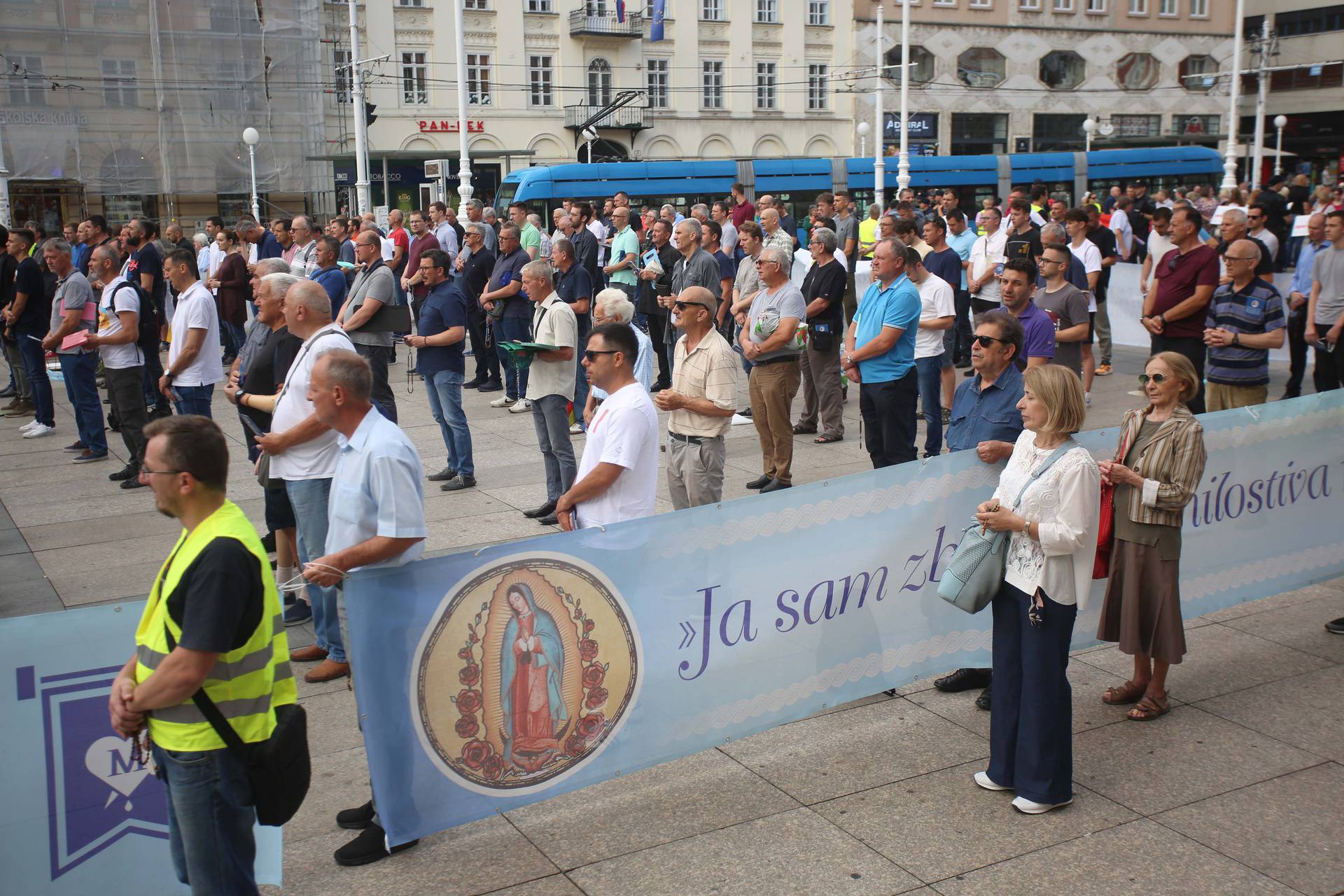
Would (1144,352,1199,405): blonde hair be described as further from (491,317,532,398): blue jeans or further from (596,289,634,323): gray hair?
(491,317,532,398): blue jeans

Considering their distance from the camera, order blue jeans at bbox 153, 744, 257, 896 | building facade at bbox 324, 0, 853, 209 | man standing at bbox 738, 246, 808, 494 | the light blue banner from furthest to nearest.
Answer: building facade at bbox 324, 0, 853, 209
man standing at bbox 738, 246, 808, 494
the light blue banner
blue jeans at bbox 153, 744, 257, 896

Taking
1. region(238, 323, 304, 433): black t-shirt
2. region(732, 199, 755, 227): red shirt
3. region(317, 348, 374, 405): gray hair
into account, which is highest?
region(732, 199, 755, 227): red shirt

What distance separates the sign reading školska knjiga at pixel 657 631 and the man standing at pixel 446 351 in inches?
204

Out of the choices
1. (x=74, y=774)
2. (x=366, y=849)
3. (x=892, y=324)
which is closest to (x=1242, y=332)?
(x=892, y=324)

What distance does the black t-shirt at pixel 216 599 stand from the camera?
3.12m

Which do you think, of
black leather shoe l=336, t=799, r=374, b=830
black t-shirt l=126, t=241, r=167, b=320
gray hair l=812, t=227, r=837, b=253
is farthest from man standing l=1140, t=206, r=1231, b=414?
black t-shirt l=126, t=241, r=167, b=320

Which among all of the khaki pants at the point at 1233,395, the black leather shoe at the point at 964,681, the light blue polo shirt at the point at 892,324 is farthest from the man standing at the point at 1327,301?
the black leather shoe at the point at 964,681

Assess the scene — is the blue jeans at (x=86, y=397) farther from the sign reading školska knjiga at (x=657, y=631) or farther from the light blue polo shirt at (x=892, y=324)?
the sign reading školska knjiga at (x=657, y=631)

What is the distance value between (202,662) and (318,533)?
302 cm

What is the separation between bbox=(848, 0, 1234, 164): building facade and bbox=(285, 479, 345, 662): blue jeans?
5271 centimetres

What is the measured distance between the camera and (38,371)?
1240cm

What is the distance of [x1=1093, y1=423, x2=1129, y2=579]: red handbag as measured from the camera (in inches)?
205

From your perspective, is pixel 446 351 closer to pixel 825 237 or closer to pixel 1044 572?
pixel 825 237

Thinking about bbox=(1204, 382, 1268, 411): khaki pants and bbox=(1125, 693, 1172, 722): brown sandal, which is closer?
bbox=(1125, 693, 1172, 722): brown sandal
